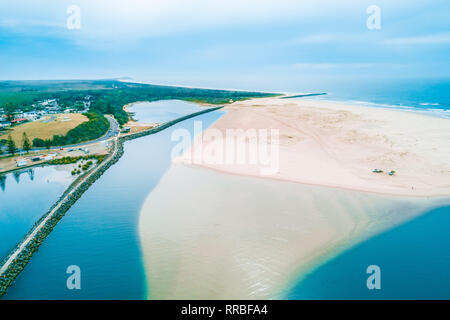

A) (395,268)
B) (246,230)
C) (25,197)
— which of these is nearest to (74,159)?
(25,197)

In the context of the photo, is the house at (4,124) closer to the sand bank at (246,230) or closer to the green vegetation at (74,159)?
the green vegetation at (74,159)

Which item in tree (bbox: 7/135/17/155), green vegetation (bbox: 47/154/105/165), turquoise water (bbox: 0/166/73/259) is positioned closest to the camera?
turquoise water (bbox: 0/166/73/259)

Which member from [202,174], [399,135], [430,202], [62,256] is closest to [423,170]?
[430,202]

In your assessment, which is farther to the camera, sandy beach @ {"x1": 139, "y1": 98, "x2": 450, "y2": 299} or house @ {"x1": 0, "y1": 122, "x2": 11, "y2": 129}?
house @ {"x1": 0, "y1": 122, "x2": 11, "y2": 129}

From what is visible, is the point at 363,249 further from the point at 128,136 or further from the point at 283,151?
the point at 128,136

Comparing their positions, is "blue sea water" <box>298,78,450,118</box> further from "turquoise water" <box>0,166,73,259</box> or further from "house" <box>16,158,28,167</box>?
"house" <box>16,158,28,167</box>

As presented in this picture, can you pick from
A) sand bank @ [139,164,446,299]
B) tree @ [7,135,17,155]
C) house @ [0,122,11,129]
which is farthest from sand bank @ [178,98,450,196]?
house @ [0,122,11,129]

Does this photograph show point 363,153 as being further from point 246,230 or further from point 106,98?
point 106,98
